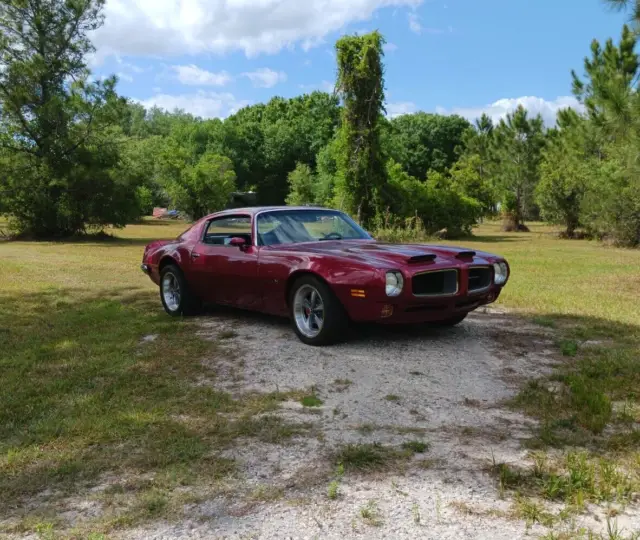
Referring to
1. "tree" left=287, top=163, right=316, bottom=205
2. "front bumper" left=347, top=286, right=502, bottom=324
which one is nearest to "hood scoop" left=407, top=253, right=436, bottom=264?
"front bumper" left=347, top=286, right=502, bottom=324

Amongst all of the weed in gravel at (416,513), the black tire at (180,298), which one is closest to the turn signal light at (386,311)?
the weed in gravel at (416,513)

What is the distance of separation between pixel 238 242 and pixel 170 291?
1.87 metres

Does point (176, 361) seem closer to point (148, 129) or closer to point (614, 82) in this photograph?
point (614, 82)

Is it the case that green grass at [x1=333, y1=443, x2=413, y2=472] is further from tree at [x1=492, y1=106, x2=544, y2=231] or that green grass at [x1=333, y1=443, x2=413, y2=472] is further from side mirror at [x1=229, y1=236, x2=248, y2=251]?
tree at [x1=492, y1=106, x2=544, y2=231]

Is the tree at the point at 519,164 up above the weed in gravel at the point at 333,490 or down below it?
above

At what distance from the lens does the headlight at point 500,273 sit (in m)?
6.34

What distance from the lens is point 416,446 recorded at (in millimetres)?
3525

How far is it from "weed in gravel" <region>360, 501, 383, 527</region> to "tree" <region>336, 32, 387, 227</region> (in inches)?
899

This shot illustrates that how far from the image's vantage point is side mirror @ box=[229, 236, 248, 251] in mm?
6523

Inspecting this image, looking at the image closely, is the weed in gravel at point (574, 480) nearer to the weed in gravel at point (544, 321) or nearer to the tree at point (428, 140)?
the weed in gravel at point (544, 321)

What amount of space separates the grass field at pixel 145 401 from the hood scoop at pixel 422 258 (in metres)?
1.49

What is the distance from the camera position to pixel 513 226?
35.7 meters

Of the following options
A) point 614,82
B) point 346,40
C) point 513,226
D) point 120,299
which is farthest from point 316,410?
point 513,226

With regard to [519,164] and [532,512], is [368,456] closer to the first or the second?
[532,512]
